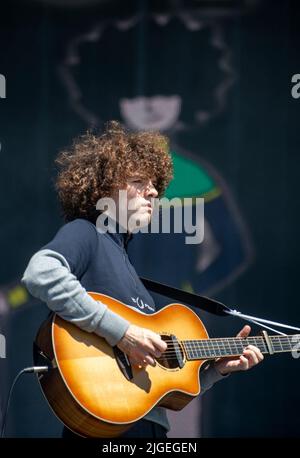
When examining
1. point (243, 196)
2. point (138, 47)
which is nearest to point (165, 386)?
point (243, 196)

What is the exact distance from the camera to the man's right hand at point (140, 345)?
2.15 meters

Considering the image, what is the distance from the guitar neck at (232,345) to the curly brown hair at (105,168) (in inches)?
21.5

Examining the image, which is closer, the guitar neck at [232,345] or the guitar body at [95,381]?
the guitar body at [95,381]

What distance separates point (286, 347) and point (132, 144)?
3.03 ft

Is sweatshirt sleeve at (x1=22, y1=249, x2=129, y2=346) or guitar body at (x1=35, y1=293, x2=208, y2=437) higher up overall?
sweatshirt sleeve at (x1=22, y1=249, x2=129, y2=346)

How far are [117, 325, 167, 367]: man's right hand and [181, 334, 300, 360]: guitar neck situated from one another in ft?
0.72

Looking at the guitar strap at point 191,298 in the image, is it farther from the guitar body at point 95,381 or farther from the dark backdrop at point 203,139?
the dark backdrop at point 203,139

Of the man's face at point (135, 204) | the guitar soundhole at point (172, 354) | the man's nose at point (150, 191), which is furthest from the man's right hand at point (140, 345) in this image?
the man's nose at point (150, 191)

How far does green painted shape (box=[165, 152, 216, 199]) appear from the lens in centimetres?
359

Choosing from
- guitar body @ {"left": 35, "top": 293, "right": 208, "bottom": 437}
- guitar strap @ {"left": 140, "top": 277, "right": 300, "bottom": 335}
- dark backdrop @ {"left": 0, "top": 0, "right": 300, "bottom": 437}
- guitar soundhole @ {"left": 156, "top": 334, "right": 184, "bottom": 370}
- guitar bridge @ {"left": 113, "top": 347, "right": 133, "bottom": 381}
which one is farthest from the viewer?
dark backdrop @ {"left": 0, "top": 0, "right": 300, "bottom": 437}

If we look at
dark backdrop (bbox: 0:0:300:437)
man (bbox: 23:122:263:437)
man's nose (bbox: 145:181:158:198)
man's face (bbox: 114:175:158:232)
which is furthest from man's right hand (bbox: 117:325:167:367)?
dark backdrop (bbox: 0:0:300:437)

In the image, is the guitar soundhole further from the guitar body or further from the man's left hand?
the man's left hand

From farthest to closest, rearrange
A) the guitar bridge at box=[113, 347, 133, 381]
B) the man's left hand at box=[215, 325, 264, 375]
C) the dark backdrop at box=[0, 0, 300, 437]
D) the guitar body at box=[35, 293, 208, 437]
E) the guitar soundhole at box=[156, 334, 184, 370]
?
1. the dark backdrop at box=[0, 0, 300, 437]
2. the man's left hand at box=[215, 325, 264, 375]
3. the guitar soundhole at box=[156, 334, 184, 370]
4. the guitar bridge at box=[113, 347, 133, 381]
5. the guitar body at box=[35, 293, 208, 437]

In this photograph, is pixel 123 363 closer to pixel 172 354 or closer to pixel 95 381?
pixel 95 381
